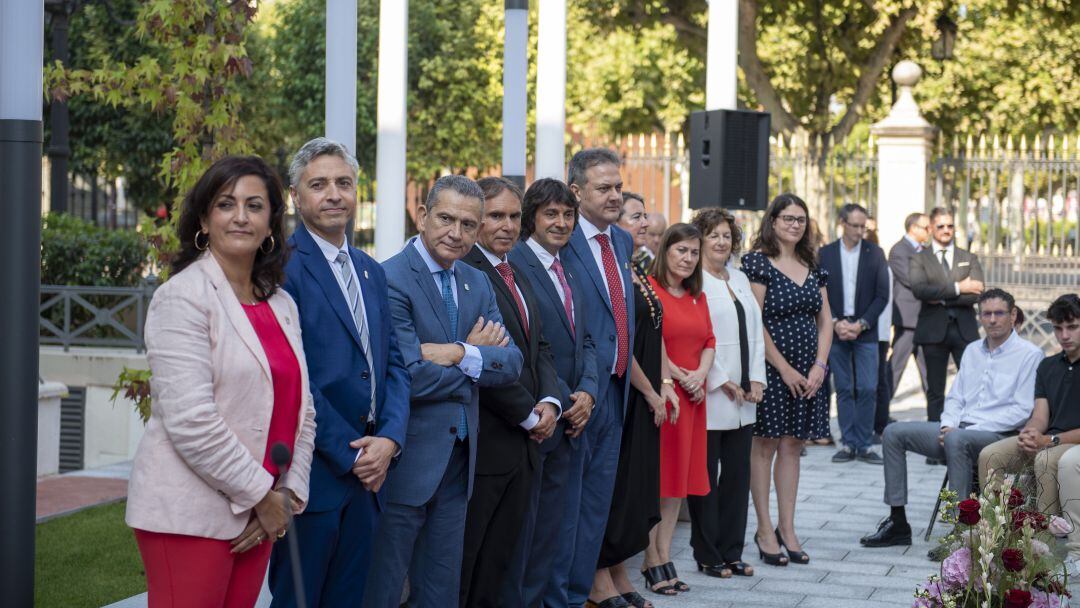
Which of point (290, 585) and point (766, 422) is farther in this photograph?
point (766, 422)

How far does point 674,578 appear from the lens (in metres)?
7.55

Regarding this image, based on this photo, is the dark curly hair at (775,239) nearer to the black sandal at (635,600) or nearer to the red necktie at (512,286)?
the black sandal at (635,600)

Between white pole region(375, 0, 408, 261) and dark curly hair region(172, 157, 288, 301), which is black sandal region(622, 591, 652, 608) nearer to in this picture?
white pole region(375, 0, 408, 261)

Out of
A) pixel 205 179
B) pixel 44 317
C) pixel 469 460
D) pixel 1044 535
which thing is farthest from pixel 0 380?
pixel 44 317

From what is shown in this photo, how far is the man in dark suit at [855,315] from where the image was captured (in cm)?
1184

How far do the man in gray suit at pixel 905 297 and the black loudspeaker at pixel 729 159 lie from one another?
3.43m

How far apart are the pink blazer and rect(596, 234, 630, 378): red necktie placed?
2.94 metres

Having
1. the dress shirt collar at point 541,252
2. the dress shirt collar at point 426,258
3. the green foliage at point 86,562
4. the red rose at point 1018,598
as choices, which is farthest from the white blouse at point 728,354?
the green foliage at point 86,562

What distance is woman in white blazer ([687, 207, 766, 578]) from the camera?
7.78m

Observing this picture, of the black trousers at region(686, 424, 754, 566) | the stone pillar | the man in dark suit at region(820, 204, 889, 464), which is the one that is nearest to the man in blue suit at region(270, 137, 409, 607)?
the black trousers at region(686, 424, 754, 566)

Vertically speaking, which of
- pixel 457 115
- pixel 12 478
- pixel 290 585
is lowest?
pixel 290 585

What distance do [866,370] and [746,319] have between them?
173 inches

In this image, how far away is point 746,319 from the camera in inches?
311

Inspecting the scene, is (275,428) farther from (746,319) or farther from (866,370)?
(866,370)
